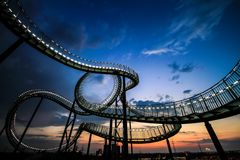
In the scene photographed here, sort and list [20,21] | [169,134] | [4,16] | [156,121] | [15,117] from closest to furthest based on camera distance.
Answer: [4,16] → [20,21] → [156,121] → [169,134] → [15,117]

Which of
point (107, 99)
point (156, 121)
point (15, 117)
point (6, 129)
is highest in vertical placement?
point (107, 99)

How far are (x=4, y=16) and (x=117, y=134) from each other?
65.0 ft

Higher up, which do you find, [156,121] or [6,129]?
[6,129]

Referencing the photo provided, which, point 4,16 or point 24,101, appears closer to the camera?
point 4,16

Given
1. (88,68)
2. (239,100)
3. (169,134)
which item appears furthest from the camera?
(169,134)

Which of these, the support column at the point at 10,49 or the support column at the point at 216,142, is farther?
the support column at the point at 216,142

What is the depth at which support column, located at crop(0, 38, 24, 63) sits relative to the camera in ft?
32.5

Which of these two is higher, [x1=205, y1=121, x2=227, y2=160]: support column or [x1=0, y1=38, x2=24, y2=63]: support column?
[x1=0, y1=38, x2=24, y2=63]: support column

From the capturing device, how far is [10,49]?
10609mm

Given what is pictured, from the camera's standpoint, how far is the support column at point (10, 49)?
32.5ft

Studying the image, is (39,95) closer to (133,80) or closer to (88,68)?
(88,68)

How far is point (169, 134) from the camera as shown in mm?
19625

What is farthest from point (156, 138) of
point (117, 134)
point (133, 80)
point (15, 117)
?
point (15, 117)

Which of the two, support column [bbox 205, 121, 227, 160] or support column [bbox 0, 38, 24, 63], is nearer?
support column [bbox 0, 38, 24, 63]
